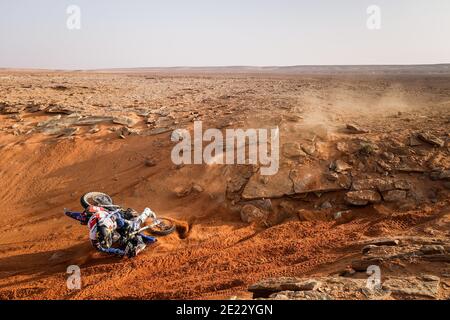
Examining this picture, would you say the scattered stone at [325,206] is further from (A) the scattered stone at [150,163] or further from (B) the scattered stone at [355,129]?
(A) the scattered stone at [150,163]

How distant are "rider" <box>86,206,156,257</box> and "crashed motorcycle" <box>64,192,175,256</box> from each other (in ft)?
0.07

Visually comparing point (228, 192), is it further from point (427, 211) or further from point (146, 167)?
point (427, 211)

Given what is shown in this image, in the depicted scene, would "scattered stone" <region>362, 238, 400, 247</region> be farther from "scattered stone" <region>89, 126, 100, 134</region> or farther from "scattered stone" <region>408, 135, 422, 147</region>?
"scattered stone" <region>89, 126, 100, 134</region>

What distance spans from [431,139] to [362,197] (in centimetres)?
262

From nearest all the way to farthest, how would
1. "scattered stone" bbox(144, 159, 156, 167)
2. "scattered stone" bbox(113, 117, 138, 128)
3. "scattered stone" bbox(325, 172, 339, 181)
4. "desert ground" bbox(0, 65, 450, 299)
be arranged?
"desert ground" bbox(0, 65, 450, 299)
"scattered stone" bbox(325, 172, 339, 181)
"scattered stone" bbox(144, 159, 156, 167)
"scattered stone" bbox(113, 117, 138, 128)

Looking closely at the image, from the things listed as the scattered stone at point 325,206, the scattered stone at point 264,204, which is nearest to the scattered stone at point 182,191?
the scattered stone at point 264,204

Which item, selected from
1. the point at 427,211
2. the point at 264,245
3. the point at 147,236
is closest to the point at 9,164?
the point at 147,236

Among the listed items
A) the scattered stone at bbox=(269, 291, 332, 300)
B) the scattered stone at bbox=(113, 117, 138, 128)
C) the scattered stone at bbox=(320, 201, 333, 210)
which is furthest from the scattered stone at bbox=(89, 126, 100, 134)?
the scattered stone at bbox=(269, 291, 332, 300)

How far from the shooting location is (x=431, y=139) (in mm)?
8414

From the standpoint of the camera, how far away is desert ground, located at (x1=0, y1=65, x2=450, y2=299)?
5.06 meters

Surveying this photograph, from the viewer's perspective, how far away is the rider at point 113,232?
19.8 feet

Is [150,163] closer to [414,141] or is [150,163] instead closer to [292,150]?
[292,150]

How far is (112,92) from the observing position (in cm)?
1964

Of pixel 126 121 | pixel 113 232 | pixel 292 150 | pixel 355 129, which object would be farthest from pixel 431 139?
pixel 126 121
